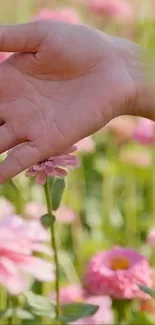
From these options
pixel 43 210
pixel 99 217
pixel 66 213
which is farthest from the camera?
pixel 99 217

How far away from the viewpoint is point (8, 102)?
99 cm

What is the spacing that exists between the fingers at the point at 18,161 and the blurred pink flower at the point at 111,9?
1.13 metres

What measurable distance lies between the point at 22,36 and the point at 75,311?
0.31 meters

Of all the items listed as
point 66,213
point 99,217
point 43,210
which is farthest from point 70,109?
point 99,217

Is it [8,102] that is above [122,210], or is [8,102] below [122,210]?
above

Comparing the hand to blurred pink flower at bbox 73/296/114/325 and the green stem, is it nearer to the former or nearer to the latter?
blurred pink flower at bbox 73/296/114/325

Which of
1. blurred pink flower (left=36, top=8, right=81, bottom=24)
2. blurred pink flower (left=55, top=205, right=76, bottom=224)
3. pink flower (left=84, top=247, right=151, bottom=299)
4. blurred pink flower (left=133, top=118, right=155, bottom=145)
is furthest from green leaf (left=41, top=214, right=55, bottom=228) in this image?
blurred pink flower (left=36, top=8, right=81, bottom=24)

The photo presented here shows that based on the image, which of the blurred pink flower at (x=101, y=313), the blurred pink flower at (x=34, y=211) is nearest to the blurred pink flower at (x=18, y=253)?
the blurred pink flower at (x=101, y=313)

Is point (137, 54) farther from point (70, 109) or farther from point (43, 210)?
point (43, 210)

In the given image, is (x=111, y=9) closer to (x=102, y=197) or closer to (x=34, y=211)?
(x=102, y=197)

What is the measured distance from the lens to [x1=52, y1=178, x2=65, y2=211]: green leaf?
3.28 ft

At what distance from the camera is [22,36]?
964 millimetres

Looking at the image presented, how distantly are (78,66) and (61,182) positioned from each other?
124 mm

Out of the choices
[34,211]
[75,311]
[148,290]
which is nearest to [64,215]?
[34,211]
